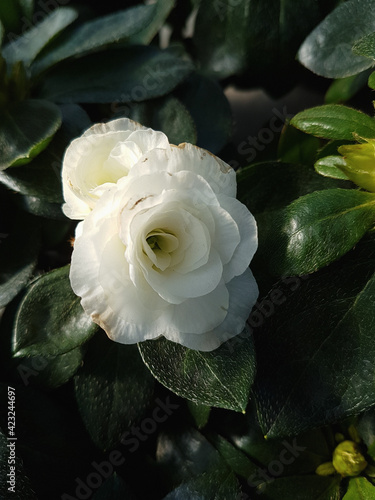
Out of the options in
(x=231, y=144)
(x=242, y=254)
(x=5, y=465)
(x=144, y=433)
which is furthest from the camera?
(x=231, y=144)

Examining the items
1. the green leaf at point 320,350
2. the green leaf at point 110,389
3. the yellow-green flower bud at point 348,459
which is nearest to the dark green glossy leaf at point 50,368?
the green leaf at point 110,389

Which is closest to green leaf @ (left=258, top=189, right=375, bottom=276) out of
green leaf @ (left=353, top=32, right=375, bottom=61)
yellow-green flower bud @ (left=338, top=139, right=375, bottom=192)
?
yellow-green flower bud @ (left=338, top=139, right=375, bottom=192)

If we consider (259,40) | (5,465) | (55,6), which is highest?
(55,6)

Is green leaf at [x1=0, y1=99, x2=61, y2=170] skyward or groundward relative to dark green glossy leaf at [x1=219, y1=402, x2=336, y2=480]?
skyward

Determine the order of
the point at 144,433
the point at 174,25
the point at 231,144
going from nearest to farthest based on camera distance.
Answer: the point at 144,433
the point at 231,144
the point at 174,25

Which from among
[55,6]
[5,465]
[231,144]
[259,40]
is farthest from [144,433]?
[55,6]

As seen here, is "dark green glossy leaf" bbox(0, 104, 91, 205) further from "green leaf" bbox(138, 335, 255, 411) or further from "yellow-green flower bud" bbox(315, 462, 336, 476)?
"yellow-green flower bud" bbox(315, 462, 336, 476)

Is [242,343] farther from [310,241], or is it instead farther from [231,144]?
[231,144]
